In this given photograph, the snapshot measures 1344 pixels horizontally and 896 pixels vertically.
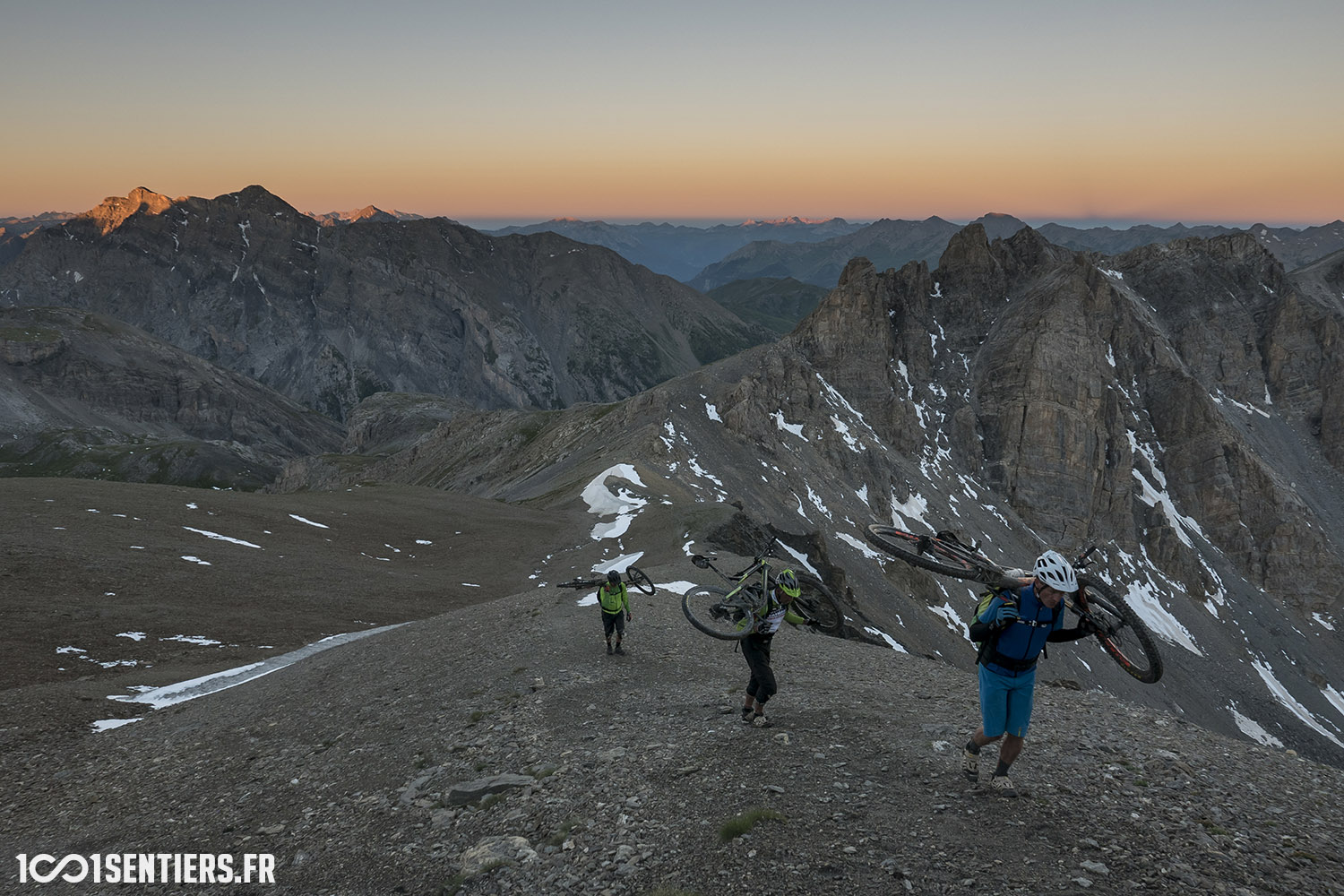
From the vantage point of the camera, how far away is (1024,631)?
31.9 ft

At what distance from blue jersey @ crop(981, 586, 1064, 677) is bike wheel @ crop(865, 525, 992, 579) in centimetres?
86

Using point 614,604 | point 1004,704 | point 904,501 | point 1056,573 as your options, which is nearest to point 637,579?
point 614,604

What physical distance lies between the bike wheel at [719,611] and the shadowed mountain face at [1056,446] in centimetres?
6149

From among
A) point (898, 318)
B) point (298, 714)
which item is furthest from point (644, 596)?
point (898, 318)

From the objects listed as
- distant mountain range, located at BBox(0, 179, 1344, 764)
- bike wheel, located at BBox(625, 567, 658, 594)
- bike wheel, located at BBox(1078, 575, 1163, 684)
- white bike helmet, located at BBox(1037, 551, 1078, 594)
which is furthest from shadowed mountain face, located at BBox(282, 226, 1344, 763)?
white bike helmet, located at BBox(1037, 551, 1078, 594)

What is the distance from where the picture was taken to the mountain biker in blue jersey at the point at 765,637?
1348 cm

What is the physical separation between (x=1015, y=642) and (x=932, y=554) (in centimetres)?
319

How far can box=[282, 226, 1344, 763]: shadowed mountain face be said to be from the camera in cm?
10175

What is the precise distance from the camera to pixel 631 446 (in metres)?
90.1

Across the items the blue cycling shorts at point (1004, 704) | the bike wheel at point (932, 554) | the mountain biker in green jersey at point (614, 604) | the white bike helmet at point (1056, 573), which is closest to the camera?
the white bike helmet at point (1056, 573)
